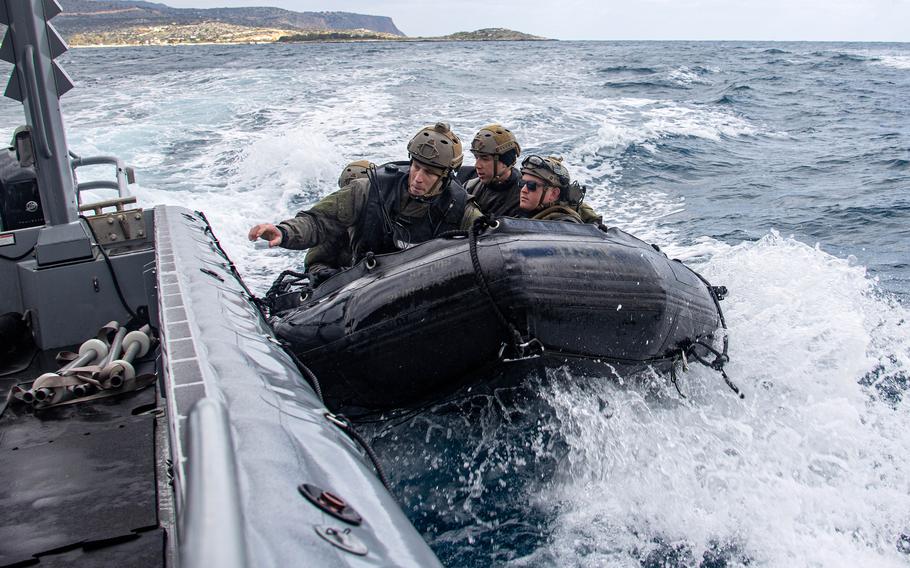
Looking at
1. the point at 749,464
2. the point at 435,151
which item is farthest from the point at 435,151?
the point at 749,464

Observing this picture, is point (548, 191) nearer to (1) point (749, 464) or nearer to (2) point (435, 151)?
(2) point (435, 151)

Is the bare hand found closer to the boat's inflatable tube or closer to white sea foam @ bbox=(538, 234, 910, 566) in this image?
the boat's inflatable tube

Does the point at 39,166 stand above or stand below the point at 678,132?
above

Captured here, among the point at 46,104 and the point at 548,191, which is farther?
the point at 548,191

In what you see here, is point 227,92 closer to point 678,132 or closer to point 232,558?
point 678,132

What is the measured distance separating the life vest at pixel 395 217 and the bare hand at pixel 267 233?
517 mm

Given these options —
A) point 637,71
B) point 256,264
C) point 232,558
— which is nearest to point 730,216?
point 256,264

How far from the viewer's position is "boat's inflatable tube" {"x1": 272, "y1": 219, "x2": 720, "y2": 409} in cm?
298

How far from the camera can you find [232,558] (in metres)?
0.83

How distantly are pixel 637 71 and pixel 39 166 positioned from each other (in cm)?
2203

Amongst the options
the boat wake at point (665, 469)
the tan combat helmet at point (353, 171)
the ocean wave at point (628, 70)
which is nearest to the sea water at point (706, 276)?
the boat wake at point (665, 469)

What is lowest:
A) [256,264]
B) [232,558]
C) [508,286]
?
[256,264]

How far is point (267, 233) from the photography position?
3.35 metres

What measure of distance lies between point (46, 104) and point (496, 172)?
7.55 feet
